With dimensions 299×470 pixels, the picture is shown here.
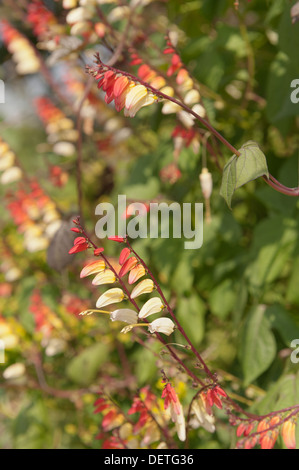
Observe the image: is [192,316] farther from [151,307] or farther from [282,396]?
[151,307]

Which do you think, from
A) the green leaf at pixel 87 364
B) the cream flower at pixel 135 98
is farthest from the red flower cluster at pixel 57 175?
the cream flower at pixel 135 98

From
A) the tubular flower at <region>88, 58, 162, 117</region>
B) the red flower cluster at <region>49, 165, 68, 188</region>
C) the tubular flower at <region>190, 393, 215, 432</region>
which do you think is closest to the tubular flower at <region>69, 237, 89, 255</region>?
the tubular flower at <region>88, 58, 162, 117</region>

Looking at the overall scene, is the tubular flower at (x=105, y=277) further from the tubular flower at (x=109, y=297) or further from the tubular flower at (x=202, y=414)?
the tubular flower at (x=202, y=414)

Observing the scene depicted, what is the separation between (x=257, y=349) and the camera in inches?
36.6

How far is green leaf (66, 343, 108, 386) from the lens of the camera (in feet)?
4.19

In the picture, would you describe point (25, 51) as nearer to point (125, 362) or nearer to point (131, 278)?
point (125, 362)

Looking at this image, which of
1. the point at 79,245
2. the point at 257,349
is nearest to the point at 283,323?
the point at 257,349

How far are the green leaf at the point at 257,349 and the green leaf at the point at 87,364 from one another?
0.47 m

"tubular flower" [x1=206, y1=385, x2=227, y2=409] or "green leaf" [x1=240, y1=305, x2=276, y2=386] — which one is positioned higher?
"green leaf" [x1=240, y1=305, x2=276, y2=386]

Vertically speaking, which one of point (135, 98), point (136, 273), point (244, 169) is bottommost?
point (136, 273)

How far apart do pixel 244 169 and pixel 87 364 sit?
2.81 ft

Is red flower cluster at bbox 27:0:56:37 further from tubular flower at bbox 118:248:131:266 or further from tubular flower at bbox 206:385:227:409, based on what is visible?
tubular flower at bbox 206:385:227:409

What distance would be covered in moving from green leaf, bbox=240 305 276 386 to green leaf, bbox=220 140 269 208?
422mm

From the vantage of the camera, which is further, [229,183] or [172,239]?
[172,239]
